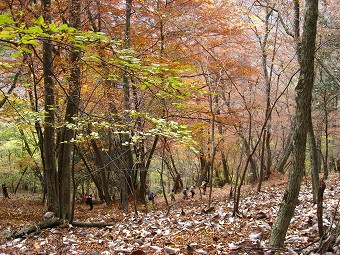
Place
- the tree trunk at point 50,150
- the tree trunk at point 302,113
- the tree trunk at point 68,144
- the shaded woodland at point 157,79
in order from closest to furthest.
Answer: the tree trunk at point 302,113 < the shaded woodland at point 157,79 < the tree trunk at point 50,150 < the tree trunk at point 68,144

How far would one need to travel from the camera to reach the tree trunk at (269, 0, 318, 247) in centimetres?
361

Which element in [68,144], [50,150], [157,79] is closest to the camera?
[157,79]

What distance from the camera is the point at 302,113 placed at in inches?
143

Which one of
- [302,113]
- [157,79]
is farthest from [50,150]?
[302,113]

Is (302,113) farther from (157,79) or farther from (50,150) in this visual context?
(50,150)

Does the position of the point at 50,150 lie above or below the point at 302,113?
below

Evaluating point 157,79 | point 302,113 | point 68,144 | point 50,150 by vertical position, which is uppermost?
point 157,79

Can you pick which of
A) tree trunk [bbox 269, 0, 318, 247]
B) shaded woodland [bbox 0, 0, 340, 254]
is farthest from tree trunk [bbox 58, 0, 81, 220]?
tree trunk [bbox 269, 0, 318, 247]

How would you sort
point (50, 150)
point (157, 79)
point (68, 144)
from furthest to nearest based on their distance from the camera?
point (68, 144) → point (50, 150) → point (157, 79)

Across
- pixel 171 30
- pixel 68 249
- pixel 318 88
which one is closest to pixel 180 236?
pixel 68 249

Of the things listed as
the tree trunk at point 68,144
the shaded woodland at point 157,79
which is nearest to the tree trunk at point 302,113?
the shaded woodland at point 157,79

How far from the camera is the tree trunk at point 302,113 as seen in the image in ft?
11.8

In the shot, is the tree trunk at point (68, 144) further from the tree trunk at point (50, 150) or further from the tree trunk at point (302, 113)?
the tree trunk at point (302, 113)

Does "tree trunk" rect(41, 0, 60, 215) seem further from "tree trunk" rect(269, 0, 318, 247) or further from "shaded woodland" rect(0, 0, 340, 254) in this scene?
"tree trunk" rect(269, 0, 318, 247)
